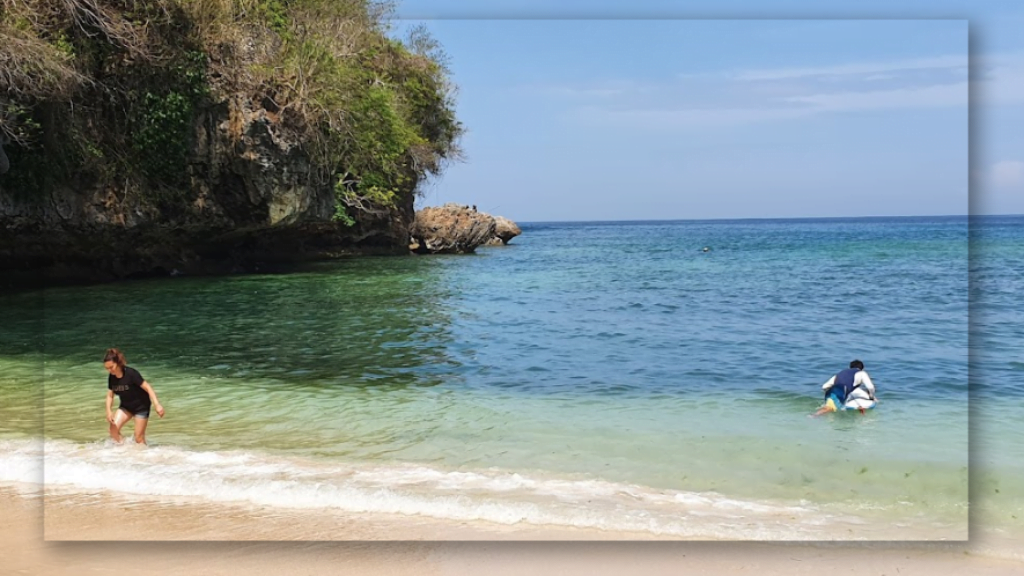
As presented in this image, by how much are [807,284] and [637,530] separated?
23731mm

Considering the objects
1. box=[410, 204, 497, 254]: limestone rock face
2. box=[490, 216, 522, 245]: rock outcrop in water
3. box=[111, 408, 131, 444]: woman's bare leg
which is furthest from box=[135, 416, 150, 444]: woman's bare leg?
box=[490, 216, 522, 245]: rock outcrop in water

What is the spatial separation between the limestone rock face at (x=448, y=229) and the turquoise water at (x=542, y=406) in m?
19.3

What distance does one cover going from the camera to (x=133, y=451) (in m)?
7.88

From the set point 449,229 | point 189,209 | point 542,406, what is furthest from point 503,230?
point 542,406

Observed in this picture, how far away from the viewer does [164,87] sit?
2000cm

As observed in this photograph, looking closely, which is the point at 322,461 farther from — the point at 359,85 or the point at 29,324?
the point at 359,85

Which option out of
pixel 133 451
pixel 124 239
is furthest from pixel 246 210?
pixel 133 451

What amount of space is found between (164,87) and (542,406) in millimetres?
14991

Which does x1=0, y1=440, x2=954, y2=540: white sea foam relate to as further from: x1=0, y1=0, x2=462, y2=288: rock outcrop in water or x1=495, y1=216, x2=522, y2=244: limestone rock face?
x1=495, y1=216, x2=522, y2=244: limestone rock face

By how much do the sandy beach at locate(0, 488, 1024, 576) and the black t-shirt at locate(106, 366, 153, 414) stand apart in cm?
196

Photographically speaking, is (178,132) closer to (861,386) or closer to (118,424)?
(118,424)

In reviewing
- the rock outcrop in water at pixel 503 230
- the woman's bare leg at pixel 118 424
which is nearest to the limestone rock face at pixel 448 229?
the rock outcrop in water at pixel 503 230

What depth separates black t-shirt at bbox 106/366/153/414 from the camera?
7998mm

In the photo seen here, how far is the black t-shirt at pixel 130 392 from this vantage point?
8.00m
